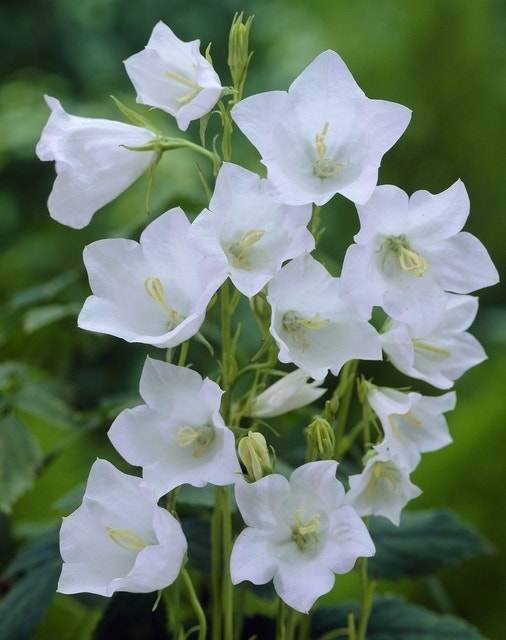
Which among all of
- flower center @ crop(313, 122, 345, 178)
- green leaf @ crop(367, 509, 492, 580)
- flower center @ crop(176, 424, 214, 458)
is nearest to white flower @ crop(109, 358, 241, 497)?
flower center @ crop(176, 424, 214, 458)

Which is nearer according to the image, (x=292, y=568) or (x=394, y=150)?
(x=292, y=568)

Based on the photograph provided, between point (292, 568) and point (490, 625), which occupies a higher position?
point (292, 568)

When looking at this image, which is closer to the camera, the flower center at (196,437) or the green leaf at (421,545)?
the flower center at (196,437)

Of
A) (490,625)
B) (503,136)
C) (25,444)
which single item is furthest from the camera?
(503,136)

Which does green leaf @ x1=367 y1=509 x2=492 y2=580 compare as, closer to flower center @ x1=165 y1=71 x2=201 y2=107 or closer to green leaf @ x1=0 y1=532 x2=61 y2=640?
green leaf @ x1=0 y1=532 x2=61 y2=640

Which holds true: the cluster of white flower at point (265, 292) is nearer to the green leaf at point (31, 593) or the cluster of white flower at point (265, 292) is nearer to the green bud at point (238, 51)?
the green bud at point (238, 51)

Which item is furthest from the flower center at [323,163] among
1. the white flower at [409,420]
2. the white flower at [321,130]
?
the white flower at [409,420]

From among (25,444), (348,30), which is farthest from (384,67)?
(25,444)

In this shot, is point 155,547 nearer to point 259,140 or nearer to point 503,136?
point 259,140
